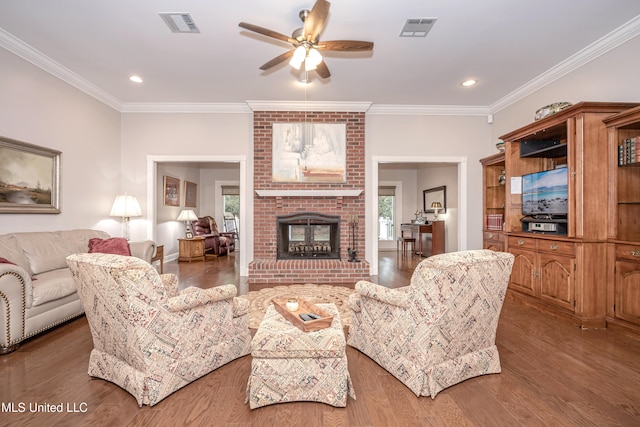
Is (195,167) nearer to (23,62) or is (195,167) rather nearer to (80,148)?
(80,148)

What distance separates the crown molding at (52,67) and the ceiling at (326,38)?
11 mm

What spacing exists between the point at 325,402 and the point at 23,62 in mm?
4491

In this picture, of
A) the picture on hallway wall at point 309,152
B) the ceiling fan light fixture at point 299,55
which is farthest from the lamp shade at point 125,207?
the ceiling fan light fixture at point 299,55

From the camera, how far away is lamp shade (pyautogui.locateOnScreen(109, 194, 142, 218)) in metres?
4.20

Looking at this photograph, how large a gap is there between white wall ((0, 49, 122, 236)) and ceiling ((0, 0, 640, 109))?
20cm

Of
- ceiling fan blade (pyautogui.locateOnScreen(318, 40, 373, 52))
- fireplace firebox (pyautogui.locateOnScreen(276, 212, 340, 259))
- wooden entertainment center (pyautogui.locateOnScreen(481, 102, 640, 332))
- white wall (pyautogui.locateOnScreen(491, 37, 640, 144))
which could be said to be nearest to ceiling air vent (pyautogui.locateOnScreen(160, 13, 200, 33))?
ceiling fan blade (pyautogui.locateOnScreen(318, 40, 373, 52))

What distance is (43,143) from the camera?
131 inches

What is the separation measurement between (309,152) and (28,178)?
3.52 metres

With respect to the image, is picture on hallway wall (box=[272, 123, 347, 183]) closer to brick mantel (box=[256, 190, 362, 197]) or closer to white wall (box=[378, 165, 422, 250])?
brick mantel (box=[256, 190, 362, 197])

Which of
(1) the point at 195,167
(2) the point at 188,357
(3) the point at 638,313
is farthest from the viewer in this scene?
(1) the point at 195,167

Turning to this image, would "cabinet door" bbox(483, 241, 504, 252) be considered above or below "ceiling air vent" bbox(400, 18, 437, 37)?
below

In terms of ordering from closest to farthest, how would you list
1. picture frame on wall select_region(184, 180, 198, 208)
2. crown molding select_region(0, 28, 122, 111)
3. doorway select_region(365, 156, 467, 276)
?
crown molding select_region(0, 28, 122, 111) < doorway select_region(365, 156, 467, 276) < picture frame on wall select_region(184, 180, 198, 208)

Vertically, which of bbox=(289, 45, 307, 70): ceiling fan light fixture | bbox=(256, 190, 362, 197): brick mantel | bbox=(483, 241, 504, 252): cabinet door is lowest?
bbox=(483, 241, 504, 252): cabinet door

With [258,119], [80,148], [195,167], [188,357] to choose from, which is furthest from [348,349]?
[195,167]
